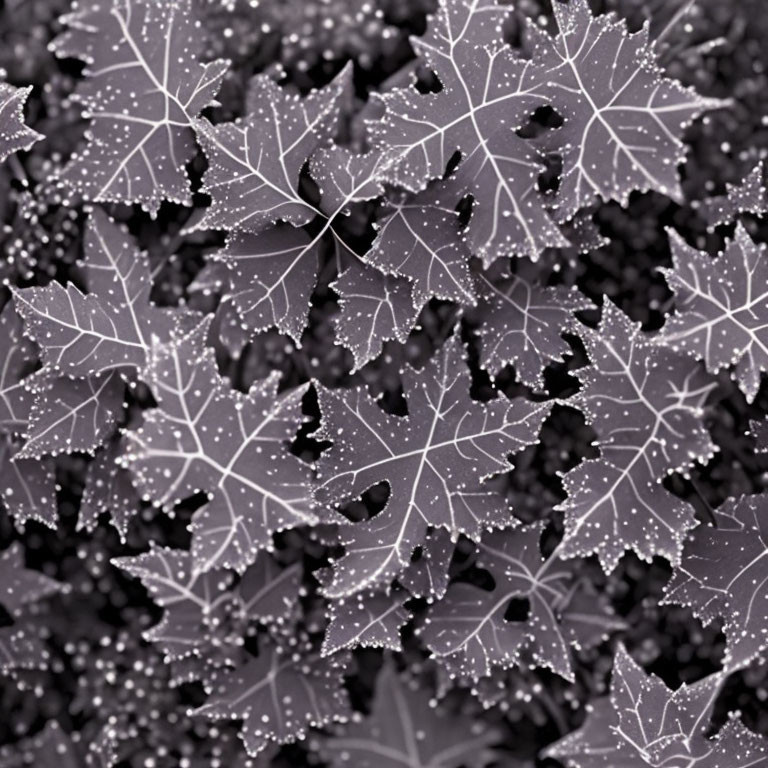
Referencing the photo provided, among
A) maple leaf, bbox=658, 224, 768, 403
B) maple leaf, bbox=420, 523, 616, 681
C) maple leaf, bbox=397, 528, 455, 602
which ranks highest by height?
maple leaf, bbox=658, 224, 768, 403

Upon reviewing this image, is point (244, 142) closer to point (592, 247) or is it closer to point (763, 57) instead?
point (592, 247)

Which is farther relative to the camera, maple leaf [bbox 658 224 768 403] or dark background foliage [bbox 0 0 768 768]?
dark background foliage [bbox 0 0 768 768]

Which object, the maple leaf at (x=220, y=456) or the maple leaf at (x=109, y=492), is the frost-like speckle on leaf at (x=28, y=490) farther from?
the maple leaf at (x=220, y=456)

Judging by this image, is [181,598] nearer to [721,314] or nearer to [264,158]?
[264,158]

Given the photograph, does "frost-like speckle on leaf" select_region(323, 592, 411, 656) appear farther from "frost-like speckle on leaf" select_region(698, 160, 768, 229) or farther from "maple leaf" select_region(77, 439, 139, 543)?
"frost-like speckle on leaf" select_region(698, 160, 768, 229)

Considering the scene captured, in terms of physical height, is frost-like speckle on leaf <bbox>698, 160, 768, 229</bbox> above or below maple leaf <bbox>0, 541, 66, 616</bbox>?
above

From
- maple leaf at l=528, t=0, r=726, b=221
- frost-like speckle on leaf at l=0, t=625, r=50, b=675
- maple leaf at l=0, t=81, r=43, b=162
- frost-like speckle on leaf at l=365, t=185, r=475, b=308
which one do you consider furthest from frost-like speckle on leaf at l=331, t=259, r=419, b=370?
frost-like speckle on leaf at l=0, t=625, r=50, b=675
